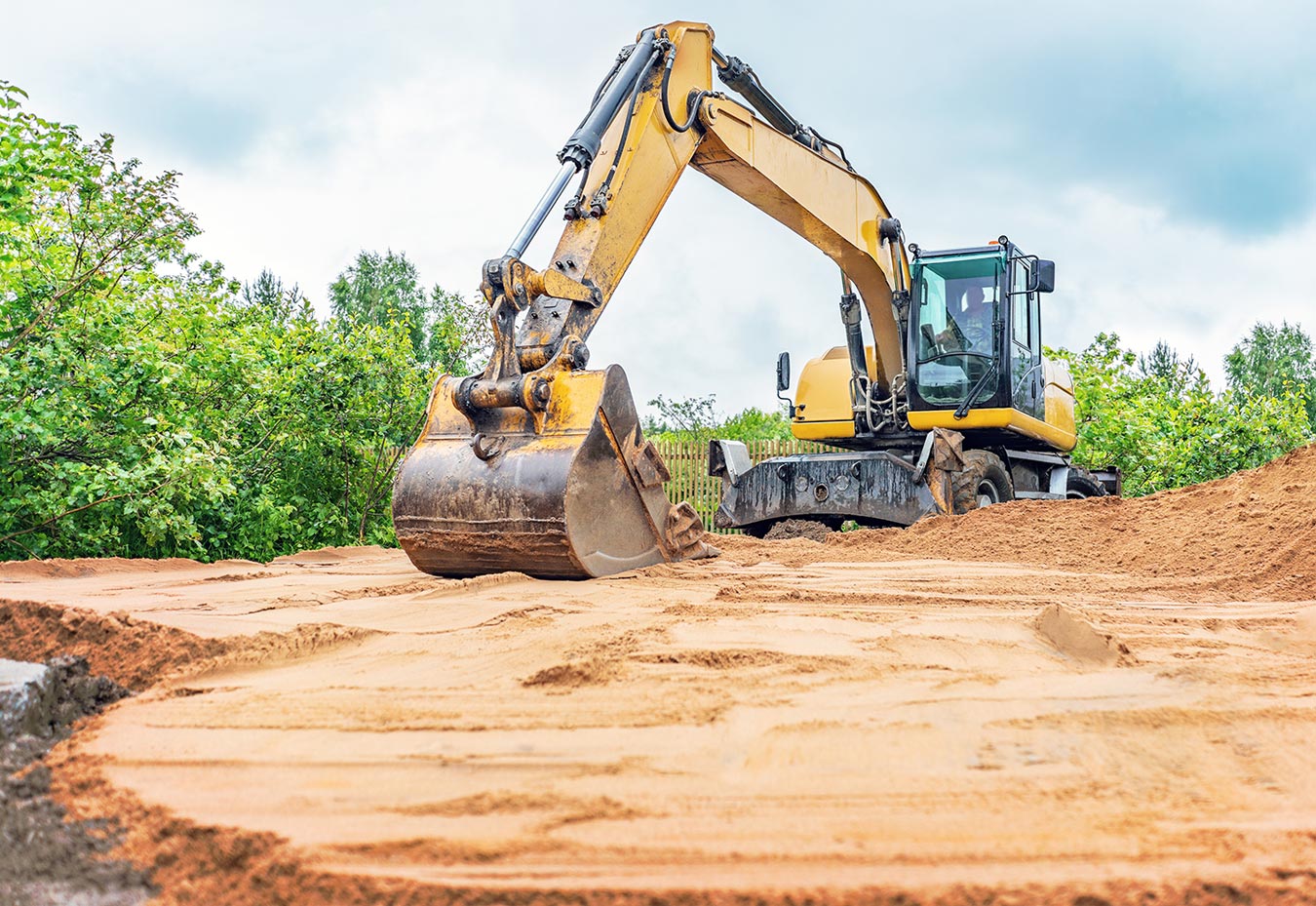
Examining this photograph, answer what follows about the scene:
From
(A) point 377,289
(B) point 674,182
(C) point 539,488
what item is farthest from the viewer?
(A) point 377,289

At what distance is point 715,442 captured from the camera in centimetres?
1110

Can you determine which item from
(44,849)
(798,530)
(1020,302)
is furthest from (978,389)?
(44,849)

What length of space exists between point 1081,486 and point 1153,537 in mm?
5174

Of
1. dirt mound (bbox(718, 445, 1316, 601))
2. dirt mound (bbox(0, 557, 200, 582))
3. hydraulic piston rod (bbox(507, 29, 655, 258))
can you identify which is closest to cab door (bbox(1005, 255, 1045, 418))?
dirt mound (bbox(718, 445, 1316, 601))

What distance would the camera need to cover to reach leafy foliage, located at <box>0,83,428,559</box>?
288 inches

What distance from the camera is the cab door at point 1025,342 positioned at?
393 inches


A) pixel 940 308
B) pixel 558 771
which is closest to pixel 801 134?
pixel 940 308

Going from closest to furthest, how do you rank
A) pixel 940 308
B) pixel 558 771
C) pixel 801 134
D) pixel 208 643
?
pixel 558 771 < pixel 208 643 < pixel 801 134 < pixel 940 308

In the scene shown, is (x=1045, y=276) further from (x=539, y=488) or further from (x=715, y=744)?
(x=715, y=744)

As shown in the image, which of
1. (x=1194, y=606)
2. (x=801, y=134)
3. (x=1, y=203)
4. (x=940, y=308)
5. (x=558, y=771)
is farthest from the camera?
(x=940, y=308)

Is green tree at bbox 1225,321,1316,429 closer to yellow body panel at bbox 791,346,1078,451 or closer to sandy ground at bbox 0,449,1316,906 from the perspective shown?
yellow body panel at bbox 791,346,1078,451

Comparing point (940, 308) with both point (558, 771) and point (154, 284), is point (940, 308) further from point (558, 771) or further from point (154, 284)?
point (558, 771)

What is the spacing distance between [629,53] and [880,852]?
6013 millimetres

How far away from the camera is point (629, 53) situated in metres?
6.73
